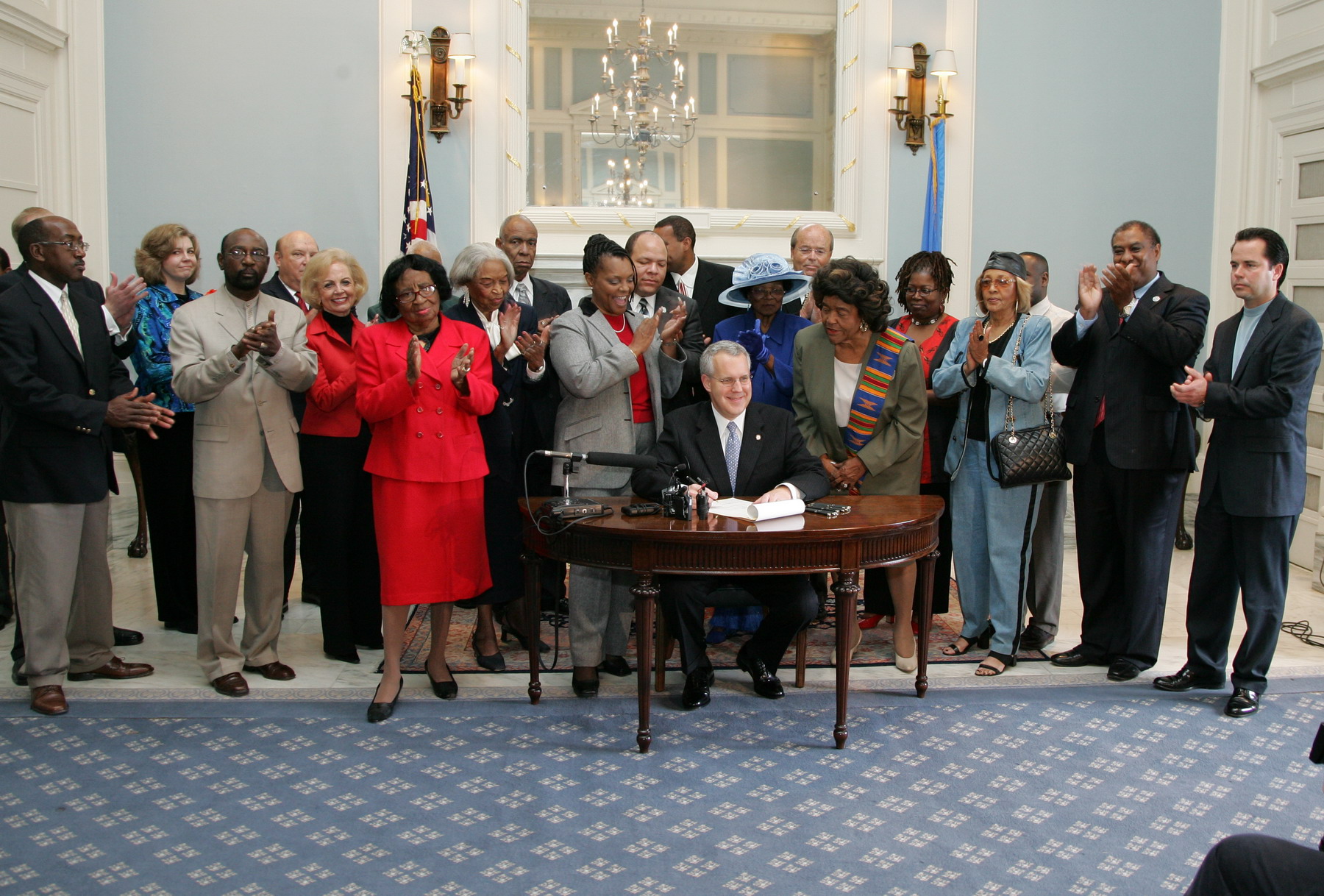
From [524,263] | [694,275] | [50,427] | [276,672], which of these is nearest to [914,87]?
[694,275]

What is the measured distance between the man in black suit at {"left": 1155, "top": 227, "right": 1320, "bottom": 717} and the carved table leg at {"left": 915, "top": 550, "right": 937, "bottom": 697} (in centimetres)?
105

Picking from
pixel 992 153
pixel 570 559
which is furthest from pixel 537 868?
pixel 992 153

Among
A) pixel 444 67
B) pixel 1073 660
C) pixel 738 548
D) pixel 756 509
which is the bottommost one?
pixel 1073 660

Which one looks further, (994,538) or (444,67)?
(444,67)

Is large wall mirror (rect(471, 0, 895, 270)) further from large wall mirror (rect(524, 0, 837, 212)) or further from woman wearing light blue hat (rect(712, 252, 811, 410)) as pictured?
woman wearing light blue hat (rect(712, 252, 811, 410))

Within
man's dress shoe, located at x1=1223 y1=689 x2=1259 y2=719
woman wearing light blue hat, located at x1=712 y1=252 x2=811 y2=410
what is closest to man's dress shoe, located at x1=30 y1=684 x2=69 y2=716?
woman wearing light blue hat, located at x1=712 y1=252 x2=811 y2=410

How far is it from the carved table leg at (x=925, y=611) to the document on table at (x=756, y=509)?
628 mm

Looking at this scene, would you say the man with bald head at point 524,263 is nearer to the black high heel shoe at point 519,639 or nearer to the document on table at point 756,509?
the black high heel shoe at point 519,639

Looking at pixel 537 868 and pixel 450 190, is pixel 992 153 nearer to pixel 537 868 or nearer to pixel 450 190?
pixel 450 190

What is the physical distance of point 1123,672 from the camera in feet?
14.0

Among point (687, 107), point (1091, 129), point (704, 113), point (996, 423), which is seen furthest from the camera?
point (704, 113)

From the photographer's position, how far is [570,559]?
3.63 meters

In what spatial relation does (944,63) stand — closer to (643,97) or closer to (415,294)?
(643,97)

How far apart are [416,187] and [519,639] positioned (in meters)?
3.34
